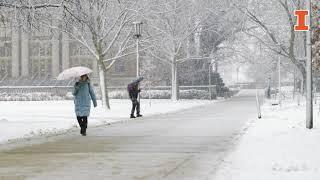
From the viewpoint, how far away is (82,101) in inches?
607

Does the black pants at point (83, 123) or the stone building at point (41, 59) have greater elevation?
the stone building at point (41, 59)

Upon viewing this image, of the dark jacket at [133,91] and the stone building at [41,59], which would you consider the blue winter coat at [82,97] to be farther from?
the stone building at [41,59]

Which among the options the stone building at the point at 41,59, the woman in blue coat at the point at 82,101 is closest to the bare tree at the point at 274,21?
the woman in blue coat at the point at 82,101

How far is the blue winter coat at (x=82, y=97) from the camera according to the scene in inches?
605

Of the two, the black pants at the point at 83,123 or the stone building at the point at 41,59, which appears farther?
the stone building at the point at 41,59

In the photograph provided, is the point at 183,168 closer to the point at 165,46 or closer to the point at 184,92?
the point at 165,46

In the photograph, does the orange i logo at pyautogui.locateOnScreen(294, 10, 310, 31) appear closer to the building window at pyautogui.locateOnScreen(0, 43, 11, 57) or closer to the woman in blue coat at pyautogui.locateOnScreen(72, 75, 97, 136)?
the woman in blue coat at pyautogui.locateOnScreen(72, 75, 97, 136)

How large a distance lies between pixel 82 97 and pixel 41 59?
63.2 metres

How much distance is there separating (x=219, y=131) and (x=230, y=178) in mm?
8945

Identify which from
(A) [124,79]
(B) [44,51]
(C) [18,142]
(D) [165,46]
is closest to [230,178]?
(C) [18,142]

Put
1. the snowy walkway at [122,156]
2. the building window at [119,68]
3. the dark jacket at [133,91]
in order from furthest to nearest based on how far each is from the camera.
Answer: the building window at [119,68], the dark jacket at [133,91], the snowy walkway at [122,156]

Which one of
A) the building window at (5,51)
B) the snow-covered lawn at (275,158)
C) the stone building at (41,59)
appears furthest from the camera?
the building window at (5,51)

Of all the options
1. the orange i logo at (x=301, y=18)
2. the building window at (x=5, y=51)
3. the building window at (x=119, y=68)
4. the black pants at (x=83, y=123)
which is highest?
the building window at (x=5, y=51)

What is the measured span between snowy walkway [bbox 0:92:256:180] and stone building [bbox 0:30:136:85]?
57583mm
